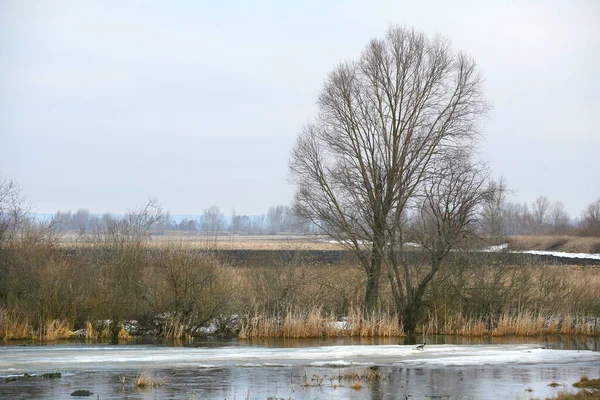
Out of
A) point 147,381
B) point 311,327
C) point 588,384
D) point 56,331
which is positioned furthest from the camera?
point 311,327

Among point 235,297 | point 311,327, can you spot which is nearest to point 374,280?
point 311,327

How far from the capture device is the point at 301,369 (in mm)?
21203

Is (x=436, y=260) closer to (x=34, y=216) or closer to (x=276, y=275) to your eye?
(x=276, y=275)

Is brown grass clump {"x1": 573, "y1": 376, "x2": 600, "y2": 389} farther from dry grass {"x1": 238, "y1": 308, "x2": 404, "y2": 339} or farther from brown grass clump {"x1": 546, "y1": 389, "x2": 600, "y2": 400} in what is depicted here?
dry grass {"x1": 238, "y1": 308, "x2": 404, "y2": 339}

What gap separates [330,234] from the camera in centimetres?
3253

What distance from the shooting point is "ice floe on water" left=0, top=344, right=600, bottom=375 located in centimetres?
2152

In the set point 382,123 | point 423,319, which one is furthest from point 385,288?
point 382,123

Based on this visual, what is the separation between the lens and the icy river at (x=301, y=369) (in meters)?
17.5

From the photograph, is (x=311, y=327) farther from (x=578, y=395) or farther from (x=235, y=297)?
(x=578, y=395)

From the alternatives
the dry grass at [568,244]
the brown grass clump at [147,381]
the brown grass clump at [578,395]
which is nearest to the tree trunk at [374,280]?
the brown grass clump at [147,381]

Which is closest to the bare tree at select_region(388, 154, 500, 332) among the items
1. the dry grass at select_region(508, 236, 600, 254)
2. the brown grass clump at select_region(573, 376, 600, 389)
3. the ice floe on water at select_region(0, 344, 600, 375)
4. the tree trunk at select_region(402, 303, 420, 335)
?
the tree trunk at select_region(402, 303, 420, 335)

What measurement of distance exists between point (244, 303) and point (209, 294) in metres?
1.66

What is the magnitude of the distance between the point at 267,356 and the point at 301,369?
239cm

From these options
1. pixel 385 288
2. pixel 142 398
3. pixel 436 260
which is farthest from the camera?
pixel 385 288
